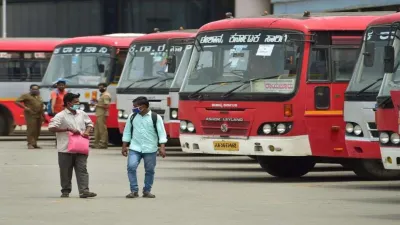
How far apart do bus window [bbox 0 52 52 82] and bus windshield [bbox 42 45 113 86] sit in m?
4.08

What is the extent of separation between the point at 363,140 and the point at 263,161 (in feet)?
10.8

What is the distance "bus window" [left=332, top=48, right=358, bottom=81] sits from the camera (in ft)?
67.4

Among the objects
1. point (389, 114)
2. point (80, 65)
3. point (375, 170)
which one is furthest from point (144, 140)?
point (80, 65)

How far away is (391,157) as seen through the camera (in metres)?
16.5

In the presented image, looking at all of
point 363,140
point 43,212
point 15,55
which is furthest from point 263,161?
point 15,55

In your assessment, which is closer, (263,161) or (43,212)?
(43,212)

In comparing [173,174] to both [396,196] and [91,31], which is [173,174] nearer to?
[396,196]

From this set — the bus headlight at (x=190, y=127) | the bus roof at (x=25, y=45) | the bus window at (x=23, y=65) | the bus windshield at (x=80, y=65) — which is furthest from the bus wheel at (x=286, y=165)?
the bus roof at (x=25, y=45)

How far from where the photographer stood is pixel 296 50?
66.7 ft

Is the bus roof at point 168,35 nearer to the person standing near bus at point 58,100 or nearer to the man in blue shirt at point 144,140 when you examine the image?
the person standing near bus at point 58,100

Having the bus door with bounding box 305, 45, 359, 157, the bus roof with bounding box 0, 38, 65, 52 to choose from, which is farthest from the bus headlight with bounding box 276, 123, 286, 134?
the bus roof with bounding box 0, 38, 65, 52

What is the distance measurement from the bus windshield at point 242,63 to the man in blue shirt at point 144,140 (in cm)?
294

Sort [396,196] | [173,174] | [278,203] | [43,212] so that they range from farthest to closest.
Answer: [173,174], [396,196], [278,203], [43,212]

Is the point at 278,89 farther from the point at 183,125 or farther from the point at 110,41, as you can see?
the point at 110,41
